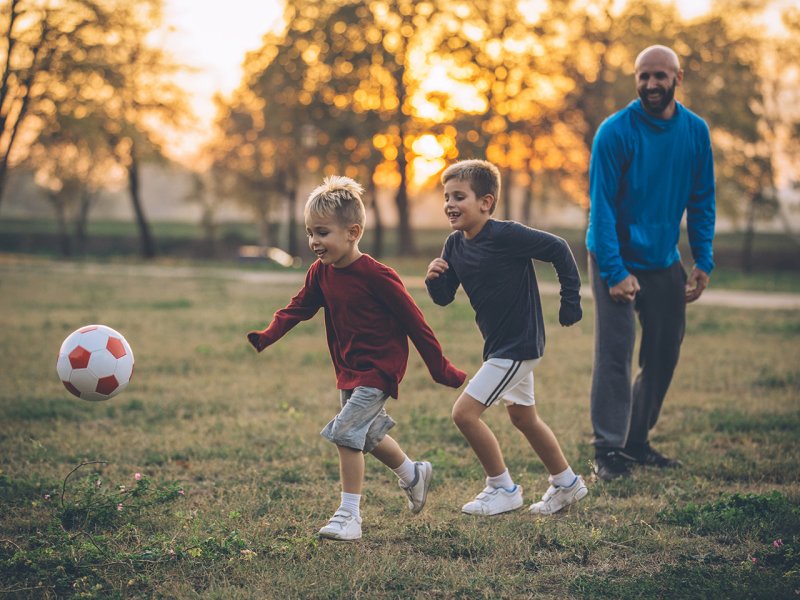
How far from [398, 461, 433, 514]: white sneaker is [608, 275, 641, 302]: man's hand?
165 cm

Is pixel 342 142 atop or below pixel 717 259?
atop

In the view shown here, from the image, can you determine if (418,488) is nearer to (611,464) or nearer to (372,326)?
(372,326)

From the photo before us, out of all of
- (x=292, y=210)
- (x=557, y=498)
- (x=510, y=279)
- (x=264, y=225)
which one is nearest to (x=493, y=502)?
(x=557, y=498)

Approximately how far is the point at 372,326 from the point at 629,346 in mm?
1941

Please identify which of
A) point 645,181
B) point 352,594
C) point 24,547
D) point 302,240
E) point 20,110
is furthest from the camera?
point 302,240

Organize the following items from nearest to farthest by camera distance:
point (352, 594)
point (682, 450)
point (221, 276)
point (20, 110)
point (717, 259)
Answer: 1. point (352, 594)
2. point (682, 450)
3. point (221, 276)
4. point (20, 110)
5. point (717, 259)

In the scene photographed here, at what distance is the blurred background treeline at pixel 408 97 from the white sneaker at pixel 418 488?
2576 cm

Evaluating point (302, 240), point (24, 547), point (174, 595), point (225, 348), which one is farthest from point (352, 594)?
point (302, 240)

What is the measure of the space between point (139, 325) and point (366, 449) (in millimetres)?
9142

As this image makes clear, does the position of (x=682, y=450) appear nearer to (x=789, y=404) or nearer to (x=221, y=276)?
(x=789, y=404)

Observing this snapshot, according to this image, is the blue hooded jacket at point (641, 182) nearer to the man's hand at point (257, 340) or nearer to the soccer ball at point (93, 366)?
the man's hand at point (257, 340)

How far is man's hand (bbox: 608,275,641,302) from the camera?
4.96m

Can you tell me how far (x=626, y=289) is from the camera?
496 centimetres

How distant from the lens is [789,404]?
7066mm
